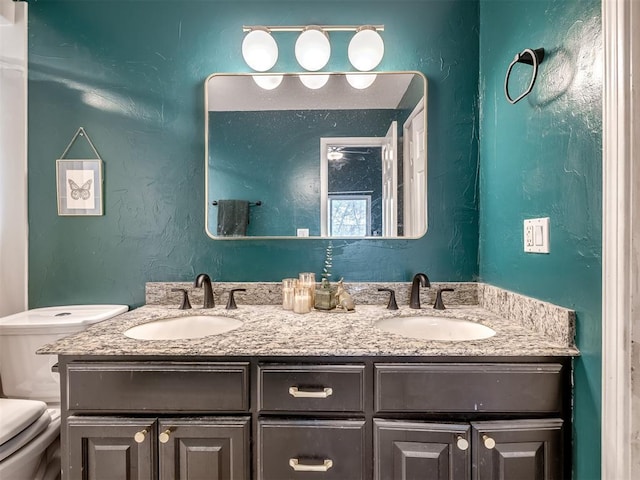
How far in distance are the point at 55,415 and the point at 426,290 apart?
1.67 meters

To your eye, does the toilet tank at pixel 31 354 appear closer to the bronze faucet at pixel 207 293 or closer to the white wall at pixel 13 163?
the white wall at pixel 13 163

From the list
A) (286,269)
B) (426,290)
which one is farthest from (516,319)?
(286,269)

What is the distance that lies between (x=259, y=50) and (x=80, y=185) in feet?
3.50

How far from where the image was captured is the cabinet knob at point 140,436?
0.97 m

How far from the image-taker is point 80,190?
1578 millimetres

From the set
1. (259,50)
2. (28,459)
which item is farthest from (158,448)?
(259,50)

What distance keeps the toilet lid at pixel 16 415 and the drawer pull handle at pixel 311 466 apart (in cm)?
97

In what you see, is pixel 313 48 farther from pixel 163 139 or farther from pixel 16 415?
pixel 16 415

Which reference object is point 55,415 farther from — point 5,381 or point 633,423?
point 633,423

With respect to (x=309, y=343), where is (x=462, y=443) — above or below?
below

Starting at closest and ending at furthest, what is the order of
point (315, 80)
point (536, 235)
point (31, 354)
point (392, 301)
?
point (536, 235)
point (31, 354)
point (392, 301)
point (315, 80)

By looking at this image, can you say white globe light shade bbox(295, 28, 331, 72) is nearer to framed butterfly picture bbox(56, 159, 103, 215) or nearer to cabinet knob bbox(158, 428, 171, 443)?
framed butterfly picture bbox(56, 159, 103, 215)

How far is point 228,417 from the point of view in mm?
989

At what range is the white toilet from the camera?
113cm
